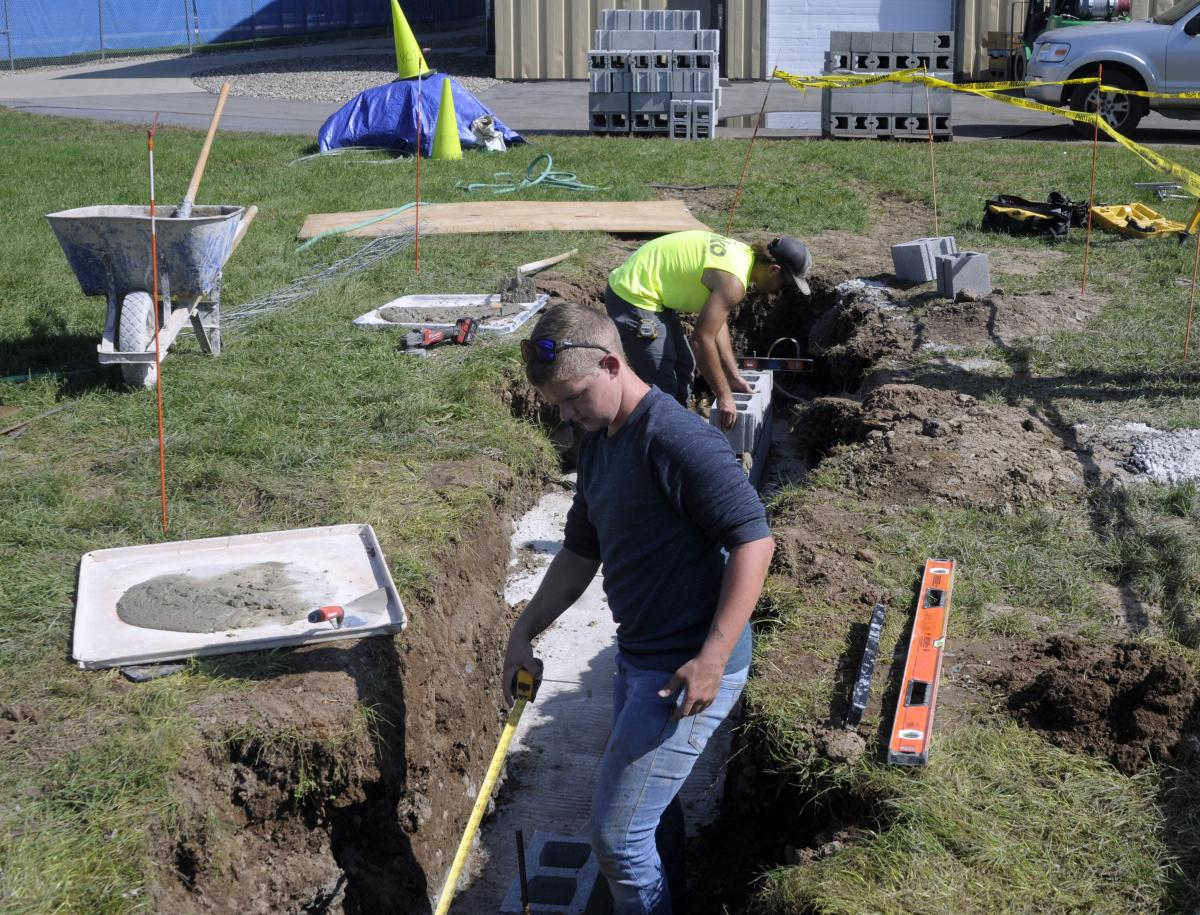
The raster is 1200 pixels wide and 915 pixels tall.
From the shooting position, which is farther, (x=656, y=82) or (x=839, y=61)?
(x=839, y=61)

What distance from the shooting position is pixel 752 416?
24.3ft

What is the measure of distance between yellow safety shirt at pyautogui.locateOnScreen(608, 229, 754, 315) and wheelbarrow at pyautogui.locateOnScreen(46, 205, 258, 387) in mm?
2550

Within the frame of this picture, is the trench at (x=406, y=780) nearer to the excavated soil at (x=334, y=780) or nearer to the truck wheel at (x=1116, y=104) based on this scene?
the excavated soil at (x=334, y=780)

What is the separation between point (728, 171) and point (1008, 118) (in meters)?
8.01

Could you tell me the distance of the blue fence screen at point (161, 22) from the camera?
30.8 meters

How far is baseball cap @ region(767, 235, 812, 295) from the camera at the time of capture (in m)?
5.89

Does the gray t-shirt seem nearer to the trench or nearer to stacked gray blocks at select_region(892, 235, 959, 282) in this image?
the trench

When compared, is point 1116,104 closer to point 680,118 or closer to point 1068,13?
point 1068,13

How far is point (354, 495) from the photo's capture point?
5.74m

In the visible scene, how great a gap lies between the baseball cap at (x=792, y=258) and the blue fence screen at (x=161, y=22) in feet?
95.8

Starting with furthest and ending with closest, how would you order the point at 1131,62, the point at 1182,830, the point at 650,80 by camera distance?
the point at 650,80, the point at 1131,62, the point at 1182,830

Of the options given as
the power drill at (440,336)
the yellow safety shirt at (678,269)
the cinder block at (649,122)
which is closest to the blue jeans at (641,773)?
the yellow safety shirt at (678,269)

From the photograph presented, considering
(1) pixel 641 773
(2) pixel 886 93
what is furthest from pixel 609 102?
(1) pixel 641 773

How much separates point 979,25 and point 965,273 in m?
17.4
